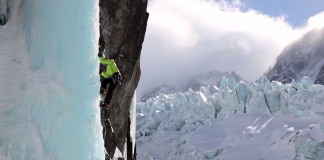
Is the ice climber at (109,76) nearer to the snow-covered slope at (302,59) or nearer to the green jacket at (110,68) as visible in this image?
the green jacket at (110,68)

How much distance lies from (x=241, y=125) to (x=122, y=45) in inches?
1025

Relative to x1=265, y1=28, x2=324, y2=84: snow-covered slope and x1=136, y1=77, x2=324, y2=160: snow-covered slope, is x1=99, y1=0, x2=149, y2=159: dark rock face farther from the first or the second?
x1=265, y1=28, x2=324, y2=84: snow-covered slope

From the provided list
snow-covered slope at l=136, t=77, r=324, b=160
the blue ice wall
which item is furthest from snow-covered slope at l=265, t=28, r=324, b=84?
the blue ice wall

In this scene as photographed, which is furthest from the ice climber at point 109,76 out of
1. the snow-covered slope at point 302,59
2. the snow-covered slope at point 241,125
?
the snow-covered slope at point 302,59

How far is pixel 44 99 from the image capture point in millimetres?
4031

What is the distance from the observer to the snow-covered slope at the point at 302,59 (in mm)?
114875

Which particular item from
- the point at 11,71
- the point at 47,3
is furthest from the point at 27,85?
the point at 47,3

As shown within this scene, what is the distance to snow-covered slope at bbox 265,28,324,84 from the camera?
115 meters

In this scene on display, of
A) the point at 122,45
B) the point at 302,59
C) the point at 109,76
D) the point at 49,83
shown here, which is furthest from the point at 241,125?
the point at 302,59

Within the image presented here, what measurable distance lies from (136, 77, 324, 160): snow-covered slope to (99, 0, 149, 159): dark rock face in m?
18.0

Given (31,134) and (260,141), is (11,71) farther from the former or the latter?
(260,141)

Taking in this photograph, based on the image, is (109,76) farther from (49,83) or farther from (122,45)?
(122,45)

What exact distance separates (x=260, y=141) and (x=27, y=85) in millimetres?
29313

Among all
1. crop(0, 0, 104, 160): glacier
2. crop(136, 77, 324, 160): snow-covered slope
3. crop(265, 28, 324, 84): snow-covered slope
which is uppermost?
crop(265, 28, 324, 84): snow-covered slope
